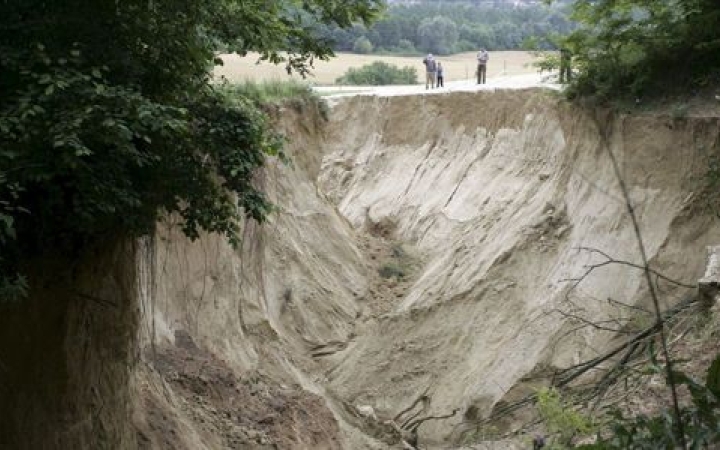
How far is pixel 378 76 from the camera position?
50.1 metres

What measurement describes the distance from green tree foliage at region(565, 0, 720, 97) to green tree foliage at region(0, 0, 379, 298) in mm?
7132

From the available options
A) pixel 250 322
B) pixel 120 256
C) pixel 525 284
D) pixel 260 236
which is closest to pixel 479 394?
pixel 525 284

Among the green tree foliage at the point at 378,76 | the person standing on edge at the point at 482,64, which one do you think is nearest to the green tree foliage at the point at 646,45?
the person standing on edge at the point at 482,64

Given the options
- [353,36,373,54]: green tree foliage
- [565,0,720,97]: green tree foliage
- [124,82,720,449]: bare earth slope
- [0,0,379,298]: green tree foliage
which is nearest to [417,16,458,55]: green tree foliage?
[353,36,373,54]: green tree foliage

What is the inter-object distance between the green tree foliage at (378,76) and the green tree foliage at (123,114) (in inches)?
1439

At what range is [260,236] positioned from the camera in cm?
2036

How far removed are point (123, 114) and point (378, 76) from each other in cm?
4264

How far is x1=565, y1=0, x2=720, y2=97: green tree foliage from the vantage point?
53.8 ft

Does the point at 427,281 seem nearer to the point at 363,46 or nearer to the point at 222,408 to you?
the point at 222,408

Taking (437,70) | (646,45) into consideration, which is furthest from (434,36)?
(646,45)

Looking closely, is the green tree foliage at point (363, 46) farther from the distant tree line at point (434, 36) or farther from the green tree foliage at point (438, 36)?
the green tree foliage at point (438, 36)

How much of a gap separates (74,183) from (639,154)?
11.9 metres

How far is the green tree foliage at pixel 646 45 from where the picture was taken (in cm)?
1641

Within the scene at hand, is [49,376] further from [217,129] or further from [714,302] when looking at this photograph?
[714,302]
